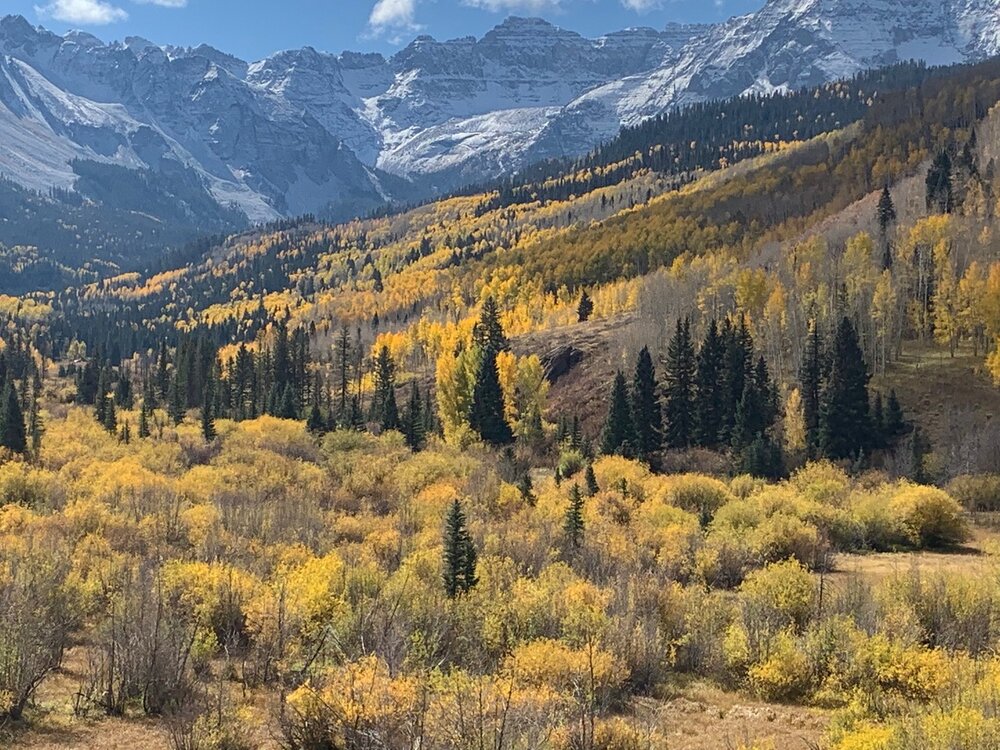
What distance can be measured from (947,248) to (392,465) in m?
73.3

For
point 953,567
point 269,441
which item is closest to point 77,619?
point 953,567

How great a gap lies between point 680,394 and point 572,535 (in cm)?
4867

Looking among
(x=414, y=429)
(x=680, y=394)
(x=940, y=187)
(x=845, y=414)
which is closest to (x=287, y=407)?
(x=414, y=429)

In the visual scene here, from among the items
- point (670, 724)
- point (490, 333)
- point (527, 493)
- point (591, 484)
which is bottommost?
point (670, 724)

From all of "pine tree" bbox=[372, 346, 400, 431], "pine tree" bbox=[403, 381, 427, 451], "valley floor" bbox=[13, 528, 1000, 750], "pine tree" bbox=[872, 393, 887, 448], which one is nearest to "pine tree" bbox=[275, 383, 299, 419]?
"pine tree" bbox=[372, 346, 400, 431]

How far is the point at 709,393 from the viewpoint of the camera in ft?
277

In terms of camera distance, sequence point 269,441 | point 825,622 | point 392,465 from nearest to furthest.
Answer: point 825,622
point 392,465
point 269,441

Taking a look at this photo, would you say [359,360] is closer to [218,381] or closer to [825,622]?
[218,381]

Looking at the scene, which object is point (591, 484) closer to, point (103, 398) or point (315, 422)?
point (315, 422)

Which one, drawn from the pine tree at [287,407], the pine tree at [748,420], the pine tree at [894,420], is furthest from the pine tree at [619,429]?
the pine tree at [287,407]

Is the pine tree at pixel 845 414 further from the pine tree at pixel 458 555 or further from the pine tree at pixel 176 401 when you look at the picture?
the pine tree at pixel 176 401

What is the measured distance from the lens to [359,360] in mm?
135250

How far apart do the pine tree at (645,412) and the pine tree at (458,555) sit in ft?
162

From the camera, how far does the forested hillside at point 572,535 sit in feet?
61.8
